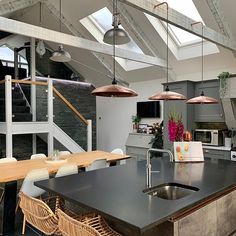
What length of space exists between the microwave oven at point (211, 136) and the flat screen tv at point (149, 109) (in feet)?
5.21

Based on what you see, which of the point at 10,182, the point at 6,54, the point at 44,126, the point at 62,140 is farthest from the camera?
the point at 6,54

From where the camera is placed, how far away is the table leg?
3000 mm

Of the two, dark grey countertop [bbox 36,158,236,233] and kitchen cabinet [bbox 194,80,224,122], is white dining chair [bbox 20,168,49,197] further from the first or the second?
kitchen cabinet [bbox 194,80,224,122]

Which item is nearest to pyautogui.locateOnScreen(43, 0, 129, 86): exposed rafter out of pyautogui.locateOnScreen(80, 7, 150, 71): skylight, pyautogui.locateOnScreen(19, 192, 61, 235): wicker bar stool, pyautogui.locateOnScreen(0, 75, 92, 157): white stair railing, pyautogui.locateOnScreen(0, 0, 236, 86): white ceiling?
pyautogui.locateOnScreen(0, 0, 236, 86): white ceiling

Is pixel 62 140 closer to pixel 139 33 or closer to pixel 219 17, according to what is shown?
pixel 139 33

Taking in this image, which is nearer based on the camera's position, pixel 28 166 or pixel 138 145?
pixel 28 166

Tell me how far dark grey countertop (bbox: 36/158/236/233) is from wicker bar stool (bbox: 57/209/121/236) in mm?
127

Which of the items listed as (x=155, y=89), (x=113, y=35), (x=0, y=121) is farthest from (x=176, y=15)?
(x=0, y=121)

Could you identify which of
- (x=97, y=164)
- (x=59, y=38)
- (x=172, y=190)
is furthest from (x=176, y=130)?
(x=59, y=38)

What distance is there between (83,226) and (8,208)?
72.0 inches

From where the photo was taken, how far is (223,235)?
83.7 inches

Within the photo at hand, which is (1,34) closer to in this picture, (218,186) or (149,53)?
(149,53)

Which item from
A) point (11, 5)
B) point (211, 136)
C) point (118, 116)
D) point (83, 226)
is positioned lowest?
point (83, 226)

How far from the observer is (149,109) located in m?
6.81
